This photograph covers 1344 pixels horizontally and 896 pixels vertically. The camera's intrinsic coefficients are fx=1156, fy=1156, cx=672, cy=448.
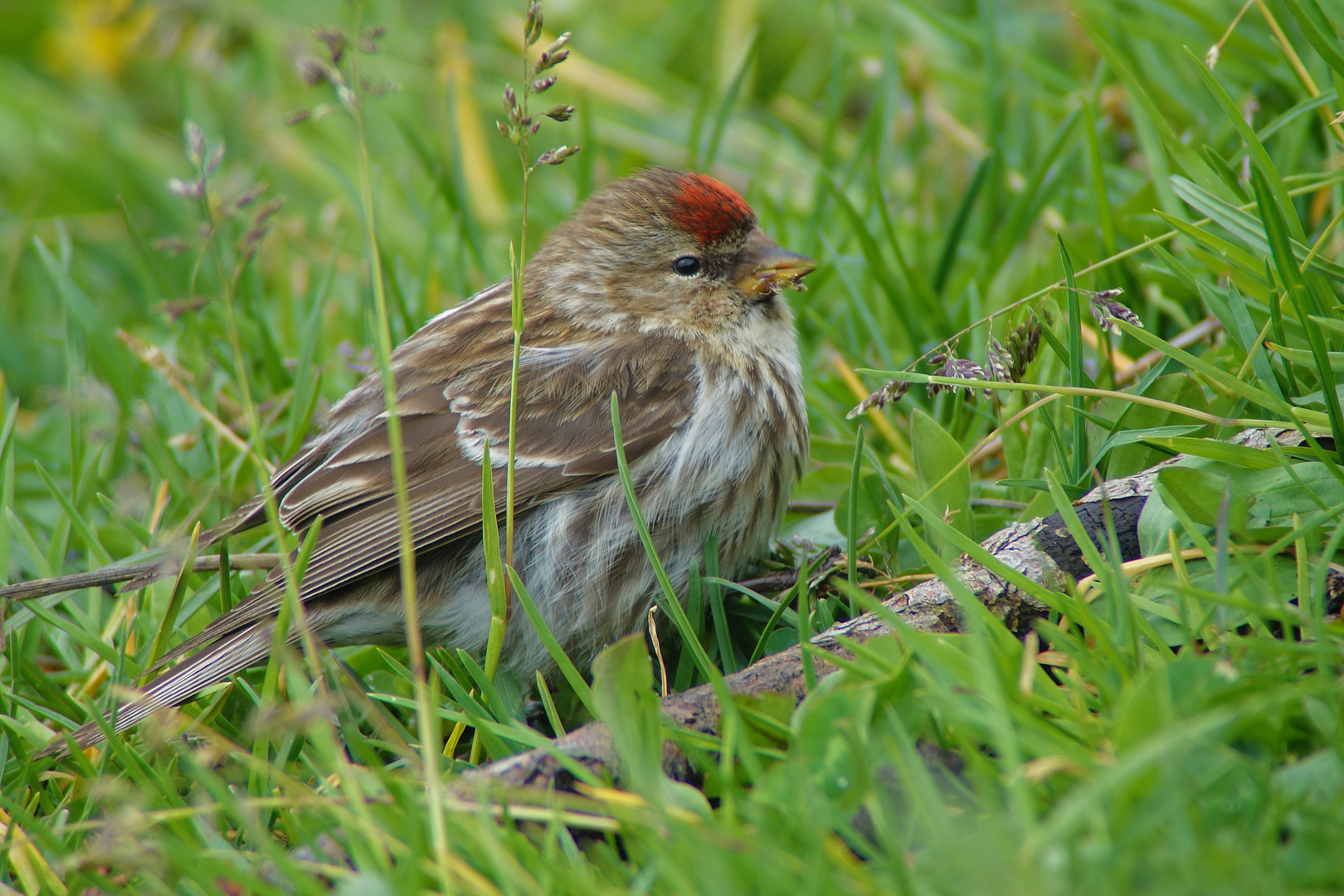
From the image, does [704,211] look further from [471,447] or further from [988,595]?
[988,595]

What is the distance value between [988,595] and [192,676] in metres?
1.71

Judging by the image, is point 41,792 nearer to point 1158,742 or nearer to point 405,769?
point 405,769

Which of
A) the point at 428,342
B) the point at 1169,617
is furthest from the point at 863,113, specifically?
the point at 1169,617

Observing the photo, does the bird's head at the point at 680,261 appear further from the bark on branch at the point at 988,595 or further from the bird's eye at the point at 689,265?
the bark on branch at the point at 988,595

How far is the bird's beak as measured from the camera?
10.7ft

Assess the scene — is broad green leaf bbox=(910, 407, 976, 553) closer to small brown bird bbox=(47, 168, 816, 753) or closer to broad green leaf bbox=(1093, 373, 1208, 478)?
broad green leaf bbox=(1093, 373, 1208, 478)

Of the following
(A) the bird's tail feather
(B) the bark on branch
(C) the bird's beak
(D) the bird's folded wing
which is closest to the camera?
(B) the bark on branch

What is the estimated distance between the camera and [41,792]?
2385mm

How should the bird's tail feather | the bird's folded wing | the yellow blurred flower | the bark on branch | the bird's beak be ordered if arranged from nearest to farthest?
1. the bark on branch
2. the bird's tail feather
3. the bird's folded wing
4. the bird's beak
5. the yellow blurred flower

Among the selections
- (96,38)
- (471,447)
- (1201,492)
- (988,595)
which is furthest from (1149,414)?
(96,38)

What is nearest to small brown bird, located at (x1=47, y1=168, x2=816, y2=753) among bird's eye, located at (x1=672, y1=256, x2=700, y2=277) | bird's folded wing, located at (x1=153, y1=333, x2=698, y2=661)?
bird's folded wing, located at (x1=153, y1=333, x2=698, y2=661)

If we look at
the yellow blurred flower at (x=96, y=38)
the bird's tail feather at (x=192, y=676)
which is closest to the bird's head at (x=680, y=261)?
the bird's tail feather at (x=192, y=676)

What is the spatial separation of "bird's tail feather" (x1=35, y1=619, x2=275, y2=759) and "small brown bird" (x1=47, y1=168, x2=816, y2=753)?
4cm

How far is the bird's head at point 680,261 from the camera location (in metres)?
3.30
